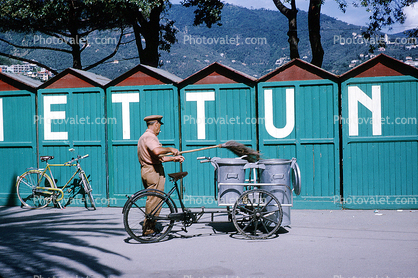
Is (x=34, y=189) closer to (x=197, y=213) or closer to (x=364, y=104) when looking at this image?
(x=197, y=213)

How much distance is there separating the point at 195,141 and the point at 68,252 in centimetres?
378

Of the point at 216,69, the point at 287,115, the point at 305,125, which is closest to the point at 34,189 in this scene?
the point at 216,69

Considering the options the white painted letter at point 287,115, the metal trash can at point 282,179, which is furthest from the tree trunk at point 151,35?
the metal trash can at point 282,179

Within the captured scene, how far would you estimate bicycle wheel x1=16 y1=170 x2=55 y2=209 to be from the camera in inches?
350

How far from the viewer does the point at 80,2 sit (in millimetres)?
19766

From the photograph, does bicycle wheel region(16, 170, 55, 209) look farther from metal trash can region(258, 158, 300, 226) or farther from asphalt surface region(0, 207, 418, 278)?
metal trash can region(258, 158, 300, 226)

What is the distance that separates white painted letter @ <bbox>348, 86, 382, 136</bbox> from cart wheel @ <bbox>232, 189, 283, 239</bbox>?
292 centimetres

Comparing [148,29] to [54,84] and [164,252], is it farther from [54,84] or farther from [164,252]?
[164,252]

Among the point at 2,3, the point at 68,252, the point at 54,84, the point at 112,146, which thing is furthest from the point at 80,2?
the point at 68,252

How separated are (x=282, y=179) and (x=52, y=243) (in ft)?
12.0

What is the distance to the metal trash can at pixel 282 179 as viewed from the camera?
6340 mm

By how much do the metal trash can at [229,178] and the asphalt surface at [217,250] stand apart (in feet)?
2.07

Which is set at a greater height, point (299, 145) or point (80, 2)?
point (80, 2)

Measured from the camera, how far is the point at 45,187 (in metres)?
8.88
